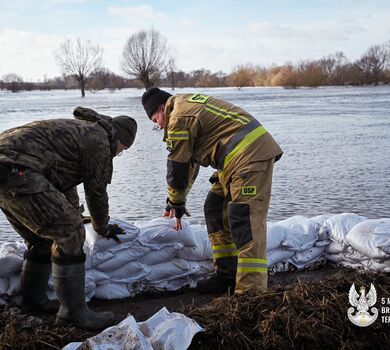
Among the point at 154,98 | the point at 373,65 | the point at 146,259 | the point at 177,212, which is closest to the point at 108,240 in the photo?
the point at 146,259

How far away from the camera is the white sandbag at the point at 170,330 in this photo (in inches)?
103

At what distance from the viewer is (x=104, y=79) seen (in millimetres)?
80312

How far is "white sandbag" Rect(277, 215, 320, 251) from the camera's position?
490cm

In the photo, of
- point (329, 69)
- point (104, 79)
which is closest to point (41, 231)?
point (329, 69)

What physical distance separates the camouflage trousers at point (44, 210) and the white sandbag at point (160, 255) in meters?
1.13

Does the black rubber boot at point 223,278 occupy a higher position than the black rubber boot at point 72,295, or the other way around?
the black rubber boot at point 72,295

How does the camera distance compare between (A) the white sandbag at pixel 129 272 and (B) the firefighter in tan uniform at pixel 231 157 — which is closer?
(B) the firefighter in tan uniform at pixel 231 157

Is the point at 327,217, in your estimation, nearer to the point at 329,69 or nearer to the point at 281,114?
the point at 281,114

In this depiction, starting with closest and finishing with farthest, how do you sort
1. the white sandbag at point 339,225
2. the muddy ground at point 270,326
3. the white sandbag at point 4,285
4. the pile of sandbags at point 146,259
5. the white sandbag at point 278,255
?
the muddy ground at point 270,326 → the white sandbag at point 4,285 → the pile of sandbags at point 146,259 → the white sandbag at point 278,255 → the white sandbag at point 339,225

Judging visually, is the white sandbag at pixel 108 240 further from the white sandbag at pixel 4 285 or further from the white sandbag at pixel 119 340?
the white sandbag at pixel 119 340

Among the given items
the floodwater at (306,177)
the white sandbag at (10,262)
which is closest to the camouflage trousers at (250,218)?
the white sandbag at (10,262)

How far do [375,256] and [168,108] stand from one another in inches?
83.8

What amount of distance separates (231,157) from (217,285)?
42.8 inches

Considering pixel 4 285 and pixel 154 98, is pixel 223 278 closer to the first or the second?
pixel 154 98
